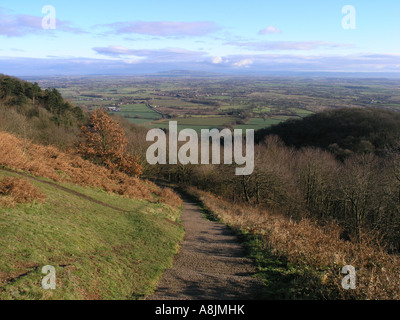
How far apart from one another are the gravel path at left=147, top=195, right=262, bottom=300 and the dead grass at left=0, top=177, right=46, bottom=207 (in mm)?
5781

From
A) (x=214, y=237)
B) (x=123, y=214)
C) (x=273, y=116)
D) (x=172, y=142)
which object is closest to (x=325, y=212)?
(x=214, y=237)

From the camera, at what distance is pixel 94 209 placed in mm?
12641

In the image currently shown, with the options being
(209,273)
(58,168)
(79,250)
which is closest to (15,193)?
(79,250)

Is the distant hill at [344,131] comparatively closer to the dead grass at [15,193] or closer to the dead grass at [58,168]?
the dead grass at [58,168]

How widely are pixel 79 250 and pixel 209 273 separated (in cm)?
388

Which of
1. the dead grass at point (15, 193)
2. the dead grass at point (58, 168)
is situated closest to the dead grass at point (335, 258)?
the dead grass at point (15, 193)

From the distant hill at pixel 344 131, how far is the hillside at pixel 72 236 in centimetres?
4984

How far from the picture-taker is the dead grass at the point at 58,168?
48.1ft

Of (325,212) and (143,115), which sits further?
(143,115)

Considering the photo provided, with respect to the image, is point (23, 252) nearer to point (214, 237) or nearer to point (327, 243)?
point (214, 237)

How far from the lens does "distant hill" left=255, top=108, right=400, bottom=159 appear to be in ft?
183

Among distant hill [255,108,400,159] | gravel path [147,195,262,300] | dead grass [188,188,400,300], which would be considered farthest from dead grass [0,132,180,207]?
distant hill [255,108,400,159]

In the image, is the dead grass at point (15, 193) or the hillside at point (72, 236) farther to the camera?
the dead grass at point (15, 193)
